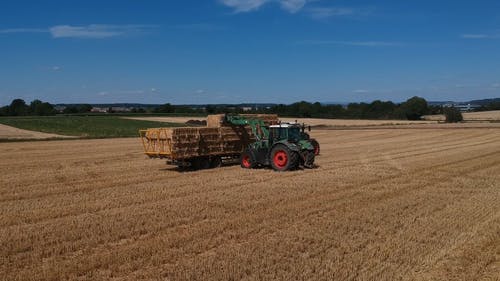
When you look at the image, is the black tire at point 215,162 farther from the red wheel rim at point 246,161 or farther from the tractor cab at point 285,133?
the tractor cab at point 285,133

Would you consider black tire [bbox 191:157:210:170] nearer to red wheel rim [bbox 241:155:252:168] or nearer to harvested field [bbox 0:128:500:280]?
red wheel rim [bbox 241:155:252:168]

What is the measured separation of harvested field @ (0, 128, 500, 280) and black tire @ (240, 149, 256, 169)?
1.14m

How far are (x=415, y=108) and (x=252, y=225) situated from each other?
91367 millimetres

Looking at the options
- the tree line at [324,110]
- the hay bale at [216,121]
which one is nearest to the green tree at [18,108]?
the tree line at [324,110]

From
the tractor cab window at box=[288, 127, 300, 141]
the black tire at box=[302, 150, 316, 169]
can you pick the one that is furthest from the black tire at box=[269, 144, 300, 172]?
the tractor cab window at box=[288, 127, 300, 141]

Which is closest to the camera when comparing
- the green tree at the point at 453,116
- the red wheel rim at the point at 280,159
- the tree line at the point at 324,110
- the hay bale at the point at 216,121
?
the red wheel rim at the point at 280,159

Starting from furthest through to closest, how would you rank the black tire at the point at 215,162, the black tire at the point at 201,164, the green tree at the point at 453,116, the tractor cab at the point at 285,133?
1. the green tree at the point at 453,116
2. the black tire at the point at 215,162
3. the black tire at the point at 201,164
4. the tractor cab at the point at 285,133

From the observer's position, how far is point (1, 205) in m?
11.9

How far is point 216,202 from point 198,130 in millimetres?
6970

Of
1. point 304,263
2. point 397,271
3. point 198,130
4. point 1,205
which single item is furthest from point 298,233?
point 198,130

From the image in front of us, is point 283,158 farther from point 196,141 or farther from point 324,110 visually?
point 324,110

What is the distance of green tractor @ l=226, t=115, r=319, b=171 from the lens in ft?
57.9

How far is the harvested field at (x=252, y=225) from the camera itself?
24.2 feet

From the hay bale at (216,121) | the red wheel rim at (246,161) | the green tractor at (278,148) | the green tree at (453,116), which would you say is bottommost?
the green tree at (453,116)
